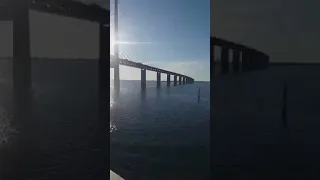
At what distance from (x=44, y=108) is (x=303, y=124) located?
2219 mm

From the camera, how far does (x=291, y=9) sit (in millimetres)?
2873

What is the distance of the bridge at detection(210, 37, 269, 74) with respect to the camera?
305 centimetres

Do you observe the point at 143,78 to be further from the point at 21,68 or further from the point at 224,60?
the point at 21,68

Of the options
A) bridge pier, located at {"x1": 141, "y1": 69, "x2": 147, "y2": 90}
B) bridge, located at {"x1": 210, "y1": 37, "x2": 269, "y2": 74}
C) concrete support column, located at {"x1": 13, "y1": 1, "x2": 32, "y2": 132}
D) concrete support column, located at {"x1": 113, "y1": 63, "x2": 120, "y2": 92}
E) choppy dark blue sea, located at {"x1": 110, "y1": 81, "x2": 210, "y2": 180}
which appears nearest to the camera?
concrete support column, located at {"x1": 13, "y1": 1, "x2": 32, "y2": 132}

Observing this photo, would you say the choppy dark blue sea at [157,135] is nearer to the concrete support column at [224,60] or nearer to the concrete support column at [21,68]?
the concrete support column at [224,60]

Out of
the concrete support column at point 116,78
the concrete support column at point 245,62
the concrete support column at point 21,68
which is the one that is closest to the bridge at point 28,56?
the concrete support column at point 21,68

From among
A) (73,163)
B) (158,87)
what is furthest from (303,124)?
(158,87)

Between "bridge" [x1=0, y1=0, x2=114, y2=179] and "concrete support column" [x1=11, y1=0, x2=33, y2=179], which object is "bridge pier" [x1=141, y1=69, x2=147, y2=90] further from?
"concrete support column" [x1=11, y1=0, x2=33, y2=179]

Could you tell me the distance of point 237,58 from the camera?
10.5 ft

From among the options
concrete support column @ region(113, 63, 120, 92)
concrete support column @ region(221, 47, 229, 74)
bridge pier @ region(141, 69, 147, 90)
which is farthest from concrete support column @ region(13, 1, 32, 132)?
bridge pier @ region(141, 69, 147, 90)

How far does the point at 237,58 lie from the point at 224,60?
14cm

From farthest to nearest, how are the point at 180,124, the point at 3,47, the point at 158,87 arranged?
the point at 158,87
the point at 180,124
the point at 3,47

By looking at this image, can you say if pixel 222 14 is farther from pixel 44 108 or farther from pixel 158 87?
pixel 158 87

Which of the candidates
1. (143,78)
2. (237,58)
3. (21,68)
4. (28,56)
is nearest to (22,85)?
(21,68)
